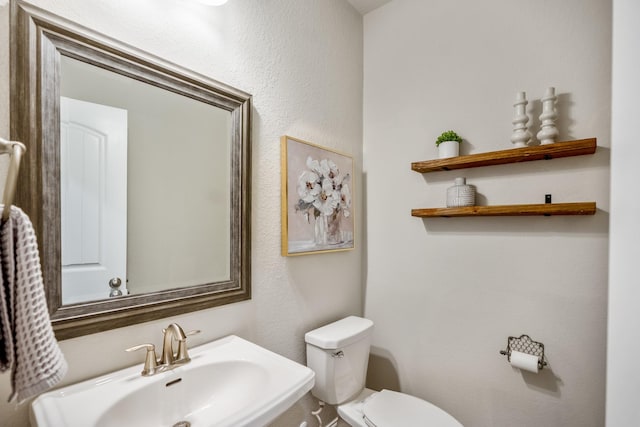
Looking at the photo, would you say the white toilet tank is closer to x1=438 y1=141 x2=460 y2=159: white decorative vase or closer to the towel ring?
x1=438 y1=141 x2=460 y2=159: white decorative vase

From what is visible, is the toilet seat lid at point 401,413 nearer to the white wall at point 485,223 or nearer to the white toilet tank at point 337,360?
the white toilet tank at point 337,360

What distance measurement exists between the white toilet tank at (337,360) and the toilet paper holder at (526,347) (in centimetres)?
65

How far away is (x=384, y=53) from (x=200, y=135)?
1.30m

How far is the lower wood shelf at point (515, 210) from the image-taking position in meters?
Answer: 1.19

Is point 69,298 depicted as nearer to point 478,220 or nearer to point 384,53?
point 478,220

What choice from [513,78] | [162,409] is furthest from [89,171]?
[513,78]

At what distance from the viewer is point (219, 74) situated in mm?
1171

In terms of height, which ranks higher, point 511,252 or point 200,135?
point 200,135

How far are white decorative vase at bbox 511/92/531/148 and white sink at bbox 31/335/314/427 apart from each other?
4.14 ft

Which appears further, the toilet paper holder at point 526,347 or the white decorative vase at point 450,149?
the white decorative vase at point 450,149

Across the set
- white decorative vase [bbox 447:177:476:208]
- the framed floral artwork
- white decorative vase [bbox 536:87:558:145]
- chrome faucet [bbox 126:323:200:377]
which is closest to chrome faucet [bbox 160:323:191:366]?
chrome faucet [bbox 126:323:200:377]

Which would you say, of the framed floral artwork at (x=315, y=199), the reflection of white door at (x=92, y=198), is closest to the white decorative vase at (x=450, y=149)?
the framed floral artwork at (x=315, y=199)

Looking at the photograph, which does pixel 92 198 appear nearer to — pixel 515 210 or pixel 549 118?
pixel 515 210

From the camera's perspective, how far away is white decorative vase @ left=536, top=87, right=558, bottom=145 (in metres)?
1.26
